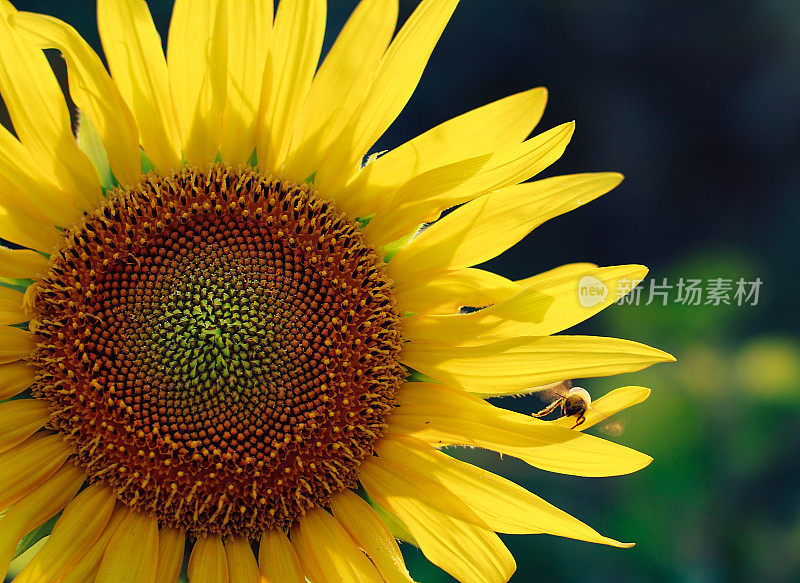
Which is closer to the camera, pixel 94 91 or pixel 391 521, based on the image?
pixel 94 91

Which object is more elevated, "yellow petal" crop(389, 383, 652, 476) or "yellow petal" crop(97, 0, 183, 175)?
"yellow petal" crop(97, 0, 183, 175)

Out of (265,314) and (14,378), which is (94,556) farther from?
(265,314)

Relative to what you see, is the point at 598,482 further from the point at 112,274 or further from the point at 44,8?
the point at 44,8

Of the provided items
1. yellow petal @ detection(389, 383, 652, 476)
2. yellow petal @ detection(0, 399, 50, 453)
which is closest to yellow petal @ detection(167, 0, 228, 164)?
yellow petal @ detection(0, 399, 50, 453)

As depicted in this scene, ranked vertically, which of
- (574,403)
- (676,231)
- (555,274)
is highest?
(676,231)

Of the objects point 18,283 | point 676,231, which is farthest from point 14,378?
point 676,231

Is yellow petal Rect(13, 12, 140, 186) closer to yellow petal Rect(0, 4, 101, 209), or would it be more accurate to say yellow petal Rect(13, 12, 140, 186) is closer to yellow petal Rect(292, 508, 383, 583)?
yellow petal Rect(0, 4, 101, 209)
